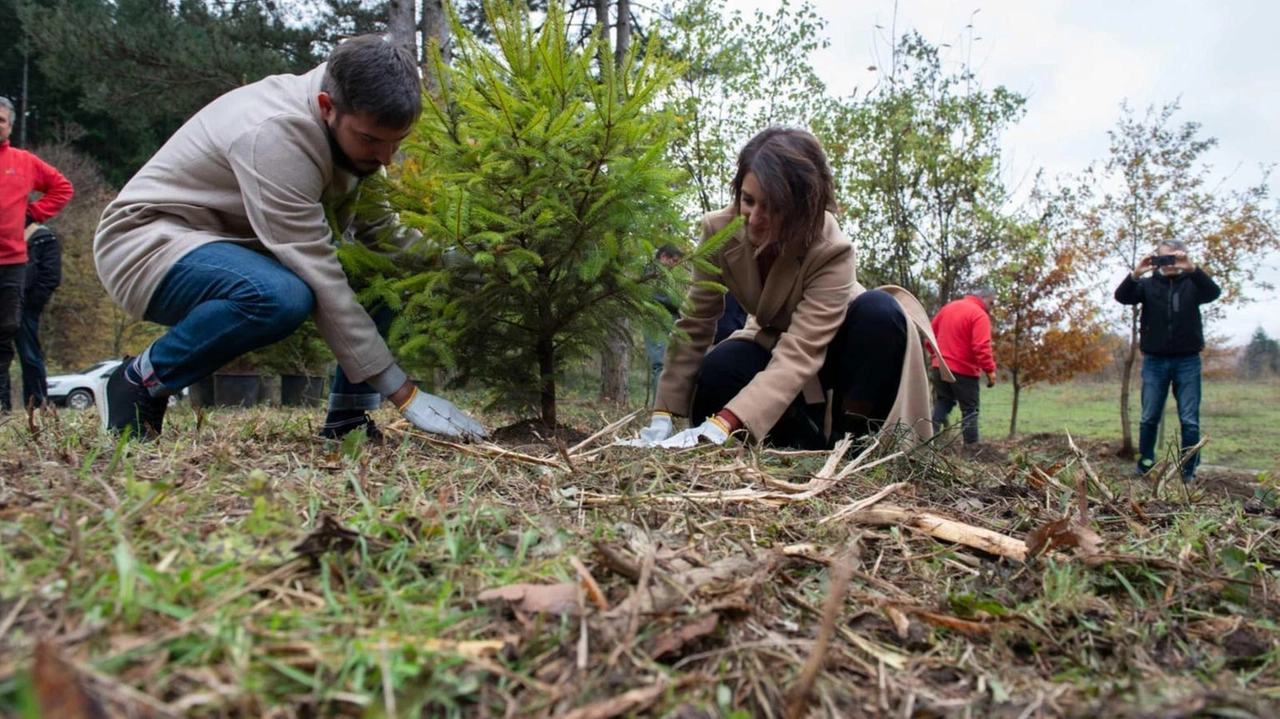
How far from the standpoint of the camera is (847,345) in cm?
300

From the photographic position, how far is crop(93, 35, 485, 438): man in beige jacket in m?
2.36

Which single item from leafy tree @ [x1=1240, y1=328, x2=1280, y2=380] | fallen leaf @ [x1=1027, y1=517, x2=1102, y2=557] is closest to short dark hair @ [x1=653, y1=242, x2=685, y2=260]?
fallen leaf @ [x1=1027, y1=517, x2=1102, y2=557]

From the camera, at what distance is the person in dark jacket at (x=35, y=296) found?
16.7 ft

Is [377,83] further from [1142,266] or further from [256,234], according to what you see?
[1142,266]

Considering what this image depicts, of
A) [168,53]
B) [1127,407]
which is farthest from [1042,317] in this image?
[168,53]

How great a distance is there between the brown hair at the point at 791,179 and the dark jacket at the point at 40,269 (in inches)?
191

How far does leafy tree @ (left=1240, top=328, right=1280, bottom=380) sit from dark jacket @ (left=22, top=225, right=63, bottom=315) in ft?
86.3

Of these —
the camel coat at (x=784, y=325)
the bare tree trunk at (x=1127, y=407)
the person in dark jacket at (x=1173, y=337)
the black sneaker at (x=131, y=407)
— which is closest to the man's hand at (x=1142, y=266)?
the person in dark jacket at (x=1173, y=337)

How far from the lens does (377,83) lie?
2316mm

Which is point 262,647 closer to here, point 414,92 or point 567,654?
point 567,654

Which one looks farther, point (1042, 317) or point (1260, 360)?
point (1260, 360)

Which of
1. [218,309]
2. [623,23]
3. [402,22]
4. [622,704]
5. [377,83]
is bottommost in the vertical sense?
[622,704]

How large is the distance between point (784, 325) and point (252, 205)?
6.49 feet

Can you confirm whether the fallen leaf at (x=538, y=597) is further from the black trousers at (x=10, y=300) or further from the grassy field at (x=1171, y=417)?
the grassy field at (x=1171, y=417)
